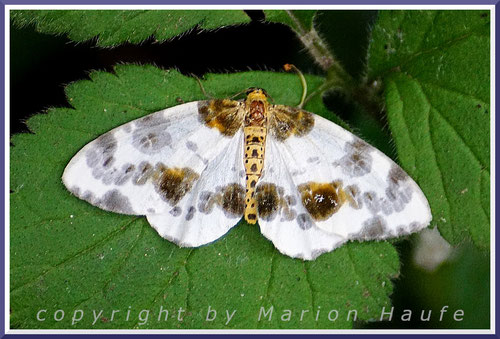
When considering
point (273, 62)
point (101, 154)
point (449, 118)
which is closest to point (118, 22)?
point (101, 154)

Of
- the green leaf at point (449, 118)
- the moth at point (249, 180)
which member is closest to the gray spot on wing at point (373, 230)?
the moth at point (249, 180)

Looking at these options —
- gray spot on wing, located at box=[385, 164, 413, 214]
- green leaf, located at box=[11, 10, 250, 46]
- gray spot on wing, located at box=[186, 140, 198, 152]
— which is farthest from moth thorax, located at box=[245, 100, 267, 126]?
gray spot on wing, located at box=[385, 164, 413, 214]

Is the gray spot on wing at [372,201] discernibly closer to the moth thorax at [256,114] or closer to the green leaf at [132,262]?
the green leaf at [132,262]

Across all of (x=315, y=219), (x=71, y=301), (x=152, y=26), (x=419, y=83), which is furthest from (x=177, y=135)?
(x=419, y=83)

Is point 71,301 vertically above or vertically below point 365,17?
below

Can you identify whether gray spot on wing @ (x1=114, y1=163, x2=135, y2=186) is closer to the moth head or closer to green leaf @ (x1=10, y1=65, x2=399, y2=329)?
green leaf @ (x1=10, y1=65, x2=399, y2=329)

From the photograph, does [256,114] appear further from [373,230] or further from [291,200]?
[373,230]

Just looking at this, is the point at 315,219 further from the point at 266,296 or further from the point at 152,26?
the point at 152,26

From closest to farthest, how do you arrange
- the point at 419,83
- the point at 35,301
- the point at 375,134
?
the point at 35,301
the point at 419,83
the point at 375,134
